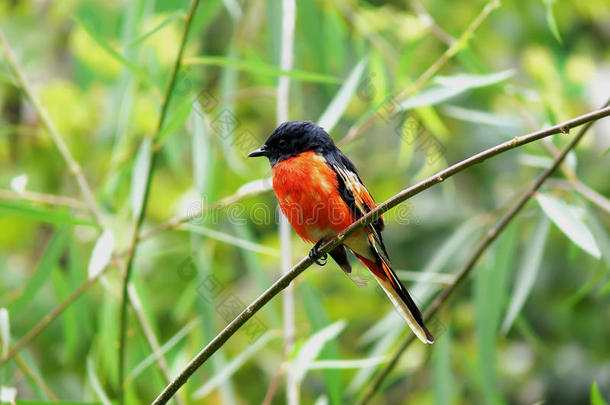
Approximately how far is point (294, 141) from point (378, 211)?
4.65ft

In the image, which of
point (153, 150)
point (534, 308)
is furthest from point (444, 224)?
point (153, 150)

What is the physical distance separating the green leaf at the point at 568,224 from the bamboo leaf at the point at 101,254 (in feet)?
4.99

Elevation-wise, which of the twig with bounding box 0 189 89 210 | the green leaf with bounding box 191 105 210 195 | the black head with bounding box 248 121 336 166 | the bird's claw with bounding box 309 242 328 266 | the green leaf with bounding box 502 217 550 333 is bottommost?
the green leaf with bounding box 502 217 550 333

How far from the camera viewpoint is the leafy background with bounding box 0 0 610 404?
2871mm

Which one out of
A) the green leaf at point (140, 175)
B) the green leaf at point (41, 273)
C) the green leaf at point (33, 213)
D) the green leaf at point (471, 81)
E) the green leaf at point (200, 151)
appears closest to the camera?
the green leaf at point (33, 213)

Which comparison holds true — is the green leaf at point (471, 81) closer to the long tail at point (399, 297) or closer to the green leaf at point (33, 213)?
the long tail at point (399, 297)

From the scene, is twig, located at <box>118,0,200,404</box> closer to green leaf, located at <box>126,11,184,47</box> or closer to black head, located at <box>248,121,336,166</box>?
green leaf, located at <box>126,11,184,47</box>

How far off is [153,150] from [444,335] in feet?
4.96

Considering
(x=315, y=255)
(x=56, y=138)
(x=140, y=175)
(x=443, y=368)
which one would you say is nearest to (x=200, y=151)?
(x=140, y=175)

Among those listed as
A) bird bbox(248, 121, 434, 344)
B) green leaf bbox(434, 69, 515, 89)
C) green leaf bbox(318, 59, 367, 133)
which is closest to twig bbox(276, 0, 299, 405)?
bird bbox(248, 121, 434, 344)

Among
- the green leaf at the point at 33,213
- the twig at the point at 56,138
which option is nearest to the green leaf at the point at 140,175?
the twig at the point at 56,138

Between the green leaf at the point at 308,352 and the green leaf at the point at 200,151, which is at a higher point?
the green leaf at the point at 200,151

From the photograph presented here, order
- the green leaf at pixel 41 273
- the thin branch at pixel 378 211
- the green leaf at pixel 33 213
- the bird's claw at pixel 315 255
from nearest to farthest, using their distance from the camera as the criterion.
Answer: the thin branch at pixel 378 211
the bird's claw at pixel 315 255
the green leaf at pixel 33 213
the green leaf at pixel 41 273

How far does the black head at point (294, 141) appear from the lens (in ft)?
9.82
